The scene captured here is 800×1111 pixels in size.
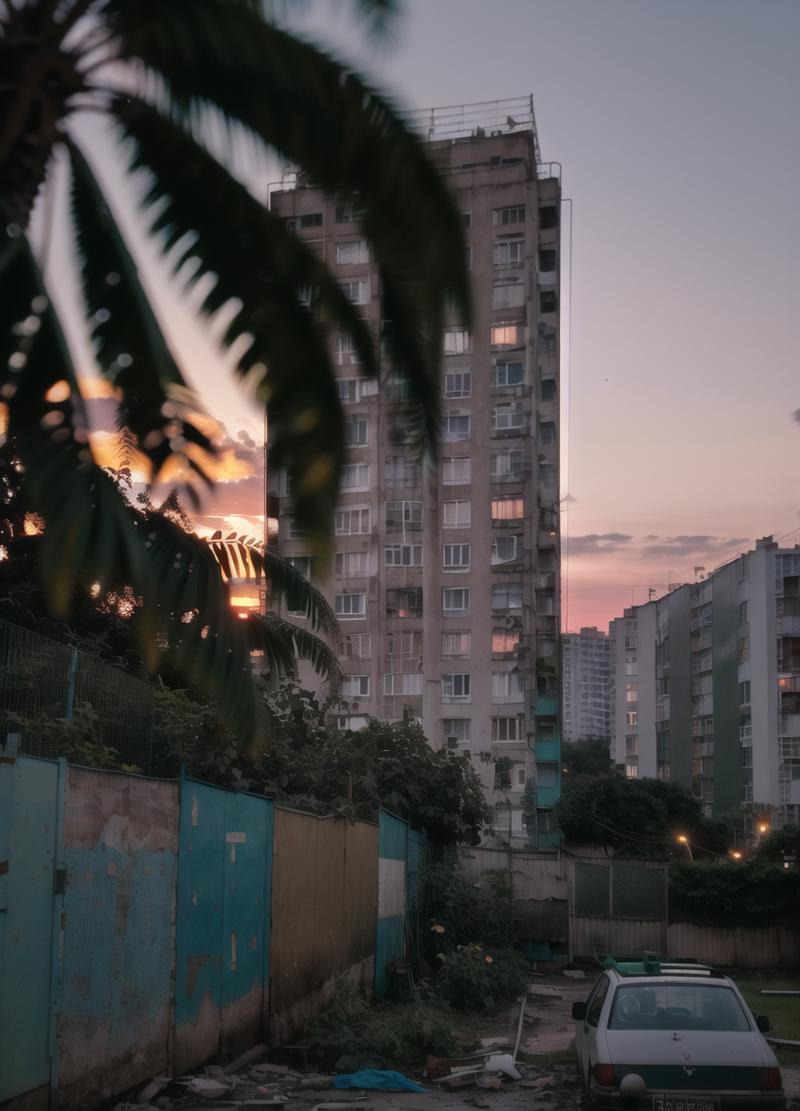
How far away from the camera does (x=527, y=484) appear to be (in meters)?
69.1

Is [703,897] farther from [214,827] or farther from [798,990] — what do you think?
[214,827]

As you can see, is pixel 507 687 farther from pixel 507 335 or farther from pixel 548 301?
pixel 548 301

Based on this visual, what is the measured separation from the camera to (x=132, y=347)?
22.1ft

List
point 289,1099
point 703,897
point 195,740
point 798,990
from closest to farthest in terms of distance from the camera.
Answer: point 289,1099, point 195,740, point 798,990, point 703,897

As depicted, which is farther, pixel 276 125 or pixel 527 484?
pixel 527 484

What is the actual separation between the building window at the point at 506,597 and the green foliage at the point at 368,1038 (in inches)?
2037

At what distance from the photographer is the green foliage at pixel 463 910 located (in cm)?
3067

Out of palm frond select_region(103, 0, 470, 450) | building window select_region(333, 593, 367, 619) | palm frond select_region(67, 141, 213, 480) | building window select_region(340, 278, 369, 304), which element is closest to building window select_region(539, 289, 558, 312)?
building window select_region(340, 278, 369, 304)

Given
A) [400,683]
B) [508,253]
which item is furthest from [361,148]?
[508,253]

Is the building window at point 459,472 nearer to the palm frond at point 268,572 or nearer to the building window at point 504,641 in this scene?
the building window at point 504,641

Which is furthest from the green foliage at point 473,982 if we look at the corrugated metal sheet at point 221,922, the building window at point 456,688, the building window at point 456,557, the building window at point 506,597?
the building window at point 456,557

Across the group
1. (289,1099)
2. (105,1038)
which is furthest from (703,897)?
(105,1038)

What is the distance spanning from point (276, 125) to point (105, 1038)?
709cm

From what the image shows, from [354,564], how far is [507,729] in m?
11.0
